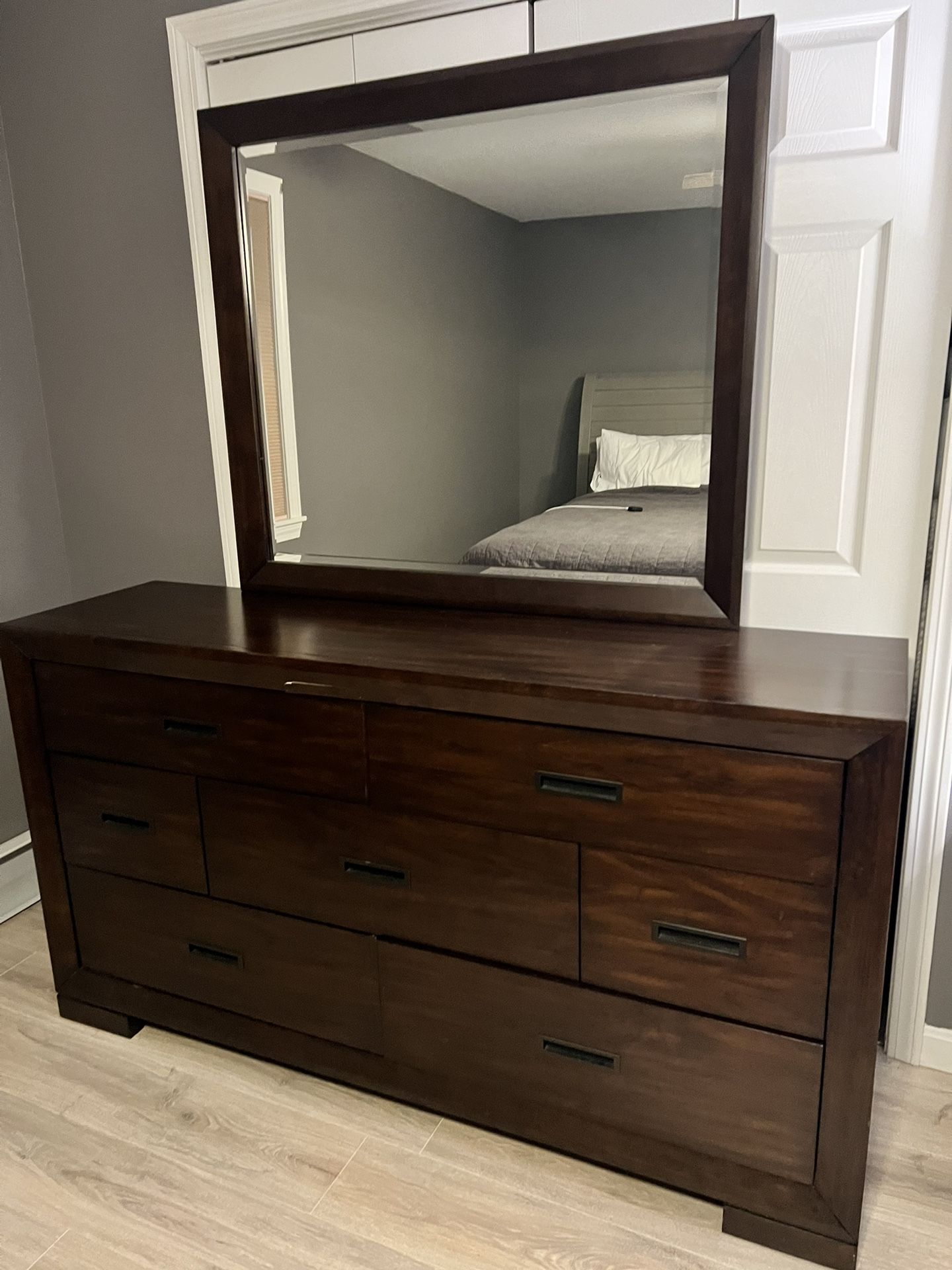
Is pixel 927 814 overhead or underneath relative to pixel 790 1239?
overhead

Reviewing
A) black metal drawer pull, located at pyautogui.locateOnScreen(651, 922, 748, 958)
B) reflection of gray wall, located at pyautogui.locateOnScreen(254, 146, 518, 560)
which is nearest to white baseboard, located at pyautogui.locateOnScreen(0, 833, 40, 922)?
reflection of gray wall, located at pyautogui.locateOnScreen(254, 146, 518, 560)

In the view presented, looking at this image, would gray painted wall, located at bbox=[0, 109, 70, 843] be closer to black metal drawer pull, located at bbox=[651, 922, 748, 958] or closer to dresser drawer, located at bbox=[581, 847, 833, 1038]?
dresser drawer, located at bbox=[581, 847, 833, 1038]

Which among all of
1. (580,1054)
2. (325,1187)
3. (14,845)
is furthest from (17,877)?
(580,1054)

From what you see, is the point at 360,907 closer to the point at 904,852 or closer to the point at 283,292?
the point at 904,852

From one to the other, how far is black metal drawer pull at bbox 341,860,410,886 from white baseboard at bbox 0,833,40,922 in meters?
1.25

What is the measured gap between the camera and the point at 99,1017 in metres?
1.98

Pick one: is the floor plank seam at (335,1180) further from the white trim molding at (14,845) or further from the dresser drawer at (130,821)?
the white trim molding at (14,845)

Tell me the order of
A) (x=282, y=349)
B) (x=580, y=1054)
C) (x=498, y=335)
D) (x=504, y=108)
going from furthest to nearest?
(x=282, y=349), (x=498, y=335), (x=504, y=108), (x=580, y=1054)

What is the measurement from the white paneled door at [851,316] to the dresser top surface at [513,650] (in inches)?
5.8

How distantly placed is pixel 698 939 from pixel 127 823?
115 cm

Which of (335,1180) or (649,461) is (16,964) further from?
(649,461)

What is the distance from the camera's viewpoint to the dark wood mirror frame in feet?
4.81

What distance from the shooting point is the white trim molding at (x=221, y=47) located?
5.51ft

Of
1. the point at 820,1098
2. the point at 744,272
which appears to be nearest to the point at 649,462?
the point at 744,272
